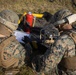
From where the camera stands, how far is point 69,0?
16.0 metres

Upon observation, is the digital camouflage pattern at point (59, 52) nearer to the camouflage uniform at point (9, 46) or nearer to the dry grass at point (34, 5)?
the camouflage uniform at point (9, 46)

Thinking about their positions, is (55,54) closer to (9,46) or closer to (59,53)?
(59,53)

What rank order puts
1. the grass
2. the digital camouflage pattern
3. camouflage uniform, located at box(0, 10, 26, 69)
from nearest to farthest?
the digital camouflage pattern
camouflage uniform, located at box(0, 10, 26, 69)
the grass

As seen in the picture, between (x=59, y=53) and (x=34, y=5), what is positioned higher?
(x=34, y=5)

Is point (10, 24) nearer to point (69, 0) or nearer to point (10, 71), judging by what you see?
point (10, 71)

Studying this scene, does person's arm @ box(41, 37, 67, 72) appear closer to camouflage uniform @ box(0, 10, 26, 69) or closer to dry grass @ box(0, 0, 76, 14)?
camouflage uniform @ box(0, 10, 26, 69)

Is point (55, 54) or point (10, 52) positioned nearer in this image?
point (55, 54)

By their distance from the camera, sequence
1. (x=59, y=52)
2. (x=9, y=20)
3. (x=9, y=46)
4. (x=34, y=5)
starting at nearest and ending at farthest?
(x=59, y=52) < (x=9, y=46) < (x=9, y=20) < (x=34, y=5)

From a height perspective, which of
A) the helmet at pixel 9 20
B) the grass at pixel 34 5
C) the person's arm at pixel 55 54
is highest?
the grass at pixel 34 5

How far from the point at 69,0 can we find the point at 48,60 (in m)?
10.2

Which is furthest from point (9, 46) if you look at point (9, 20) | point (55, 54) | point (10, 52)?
point (55, 54)

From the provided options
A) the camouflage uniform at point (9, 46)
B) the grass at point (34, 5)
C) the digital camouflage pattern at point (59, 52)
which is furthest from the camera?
the grass at point (34, 5)

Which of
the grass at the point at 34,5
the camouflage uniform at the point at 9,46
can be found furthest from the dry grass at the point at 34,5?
the camouflage uniform at the point at 9,46

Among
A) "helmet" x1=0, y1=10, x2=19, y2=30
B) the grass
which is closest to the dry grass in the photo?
the grass
